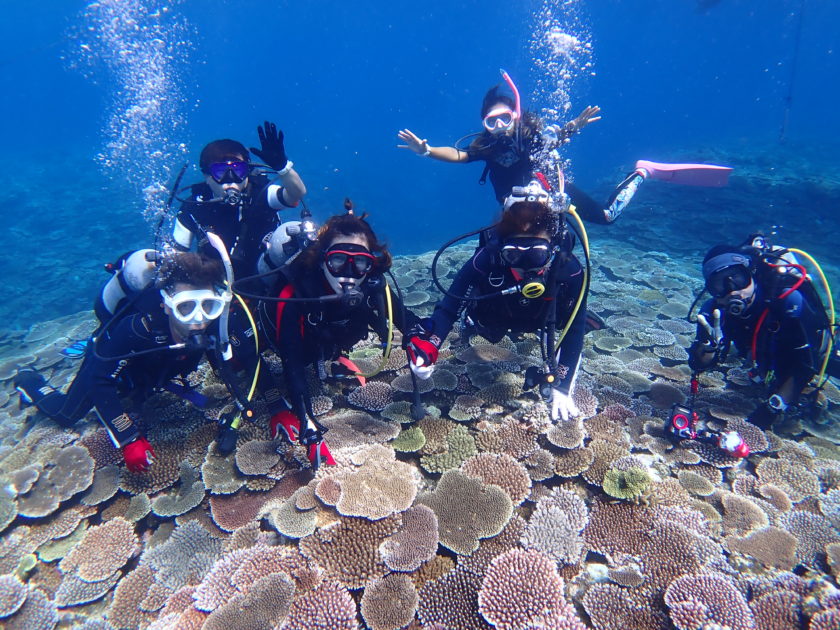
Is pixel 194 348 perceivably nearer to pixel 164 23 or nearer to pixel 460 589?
pixel 460 589

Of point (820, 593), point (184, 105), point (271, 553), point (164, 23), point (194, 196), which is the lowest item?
point (820, 593)

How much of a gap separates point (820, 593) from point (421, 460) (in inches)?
119

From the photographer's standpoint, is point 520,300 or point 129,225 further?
point 129,225

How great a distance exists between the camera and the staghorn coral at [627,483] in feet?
11.3

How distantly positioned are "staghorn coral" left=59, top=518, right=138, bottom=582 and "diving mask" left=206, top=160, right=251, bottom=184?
398cm

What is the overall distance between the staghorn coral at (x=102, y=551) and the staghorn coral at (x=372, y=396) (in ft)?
7.76

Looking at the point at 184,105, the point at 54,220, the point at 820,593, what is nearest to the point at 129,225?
the point at 54,220

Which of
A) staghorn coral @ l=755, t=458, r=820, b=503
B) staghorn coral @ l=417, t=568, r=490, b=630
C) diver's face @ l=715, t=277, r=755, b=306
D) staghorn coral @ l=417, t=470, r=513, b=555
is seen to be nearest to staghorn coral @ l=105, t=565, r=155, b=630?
staghorn coral @ l=417, t=568, r=490, b=630

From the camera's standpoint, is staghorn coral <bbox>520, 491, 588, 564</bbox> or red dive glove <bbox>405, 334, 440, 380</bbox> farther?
red dive glove <bbox>405, 334, 440, 380</bbox>

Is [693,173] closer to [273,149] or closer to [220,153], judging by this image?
[273,149]

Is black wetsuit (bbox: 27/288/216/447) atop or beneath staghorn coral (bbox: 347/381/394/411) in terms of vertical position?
atop

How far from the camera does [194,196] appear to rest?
5219 millimetres

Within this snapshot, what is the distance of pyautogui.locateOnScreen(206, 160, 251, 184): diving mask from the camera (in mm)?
5070

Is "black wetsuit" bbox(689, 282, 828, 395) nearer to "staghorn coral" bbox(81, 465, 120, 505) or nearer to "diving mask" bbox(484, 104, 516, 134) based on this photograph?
"diving mask" bbox(484, 104, 516, 134)
